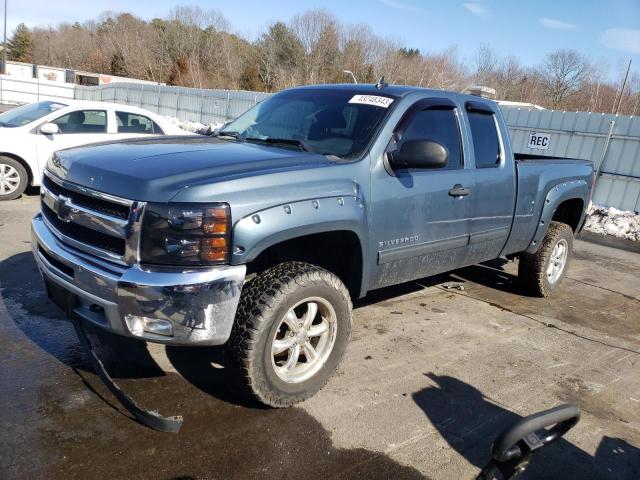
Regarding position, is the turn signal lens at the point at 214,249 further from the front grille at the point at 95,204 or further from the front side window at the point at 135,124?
the front side window at the point at 135,124

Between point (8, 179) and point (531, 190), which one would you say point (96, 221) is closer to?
point (531, 190)

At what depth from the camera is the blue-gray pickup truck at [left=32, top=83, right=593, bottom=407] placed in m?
2.71

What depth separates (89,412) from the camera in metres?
3.07

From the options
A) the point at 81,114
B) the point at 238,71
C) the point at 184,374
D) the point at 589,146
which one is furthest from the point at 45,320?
the point at 238,71

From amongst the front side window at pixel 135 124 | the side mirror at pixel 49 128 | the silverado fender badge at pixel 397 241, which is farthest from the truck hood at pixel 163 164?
the front side window at pixel 135 124

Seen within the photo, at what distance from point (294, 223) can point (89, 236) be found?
114cm

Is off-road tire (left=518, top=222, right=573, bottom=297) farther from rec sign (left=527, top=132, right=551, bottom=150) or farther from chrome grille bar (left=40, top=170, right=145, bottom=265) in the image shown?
rec sign (left=527, top=132, right=551, bottom=150)

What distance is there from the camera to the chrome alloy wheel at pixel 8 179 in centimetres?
804

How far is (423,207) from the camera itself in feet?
A: 12.8

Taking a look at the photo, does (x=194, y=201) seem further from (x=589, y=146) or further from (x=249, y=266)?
(x=589, y=146)

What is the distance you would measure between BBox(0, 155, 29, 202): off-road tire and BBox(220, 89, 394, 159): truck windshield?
516 centimetres

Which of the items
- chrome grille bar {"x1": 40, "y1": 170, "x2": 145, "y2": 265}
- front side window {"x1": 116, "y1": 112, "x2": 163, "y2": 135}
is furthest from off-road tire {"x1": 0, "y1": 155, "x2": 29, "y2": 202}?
chrome grille bar {"x1": 40, "y1": 170, "x2": 145, "y2": 265}

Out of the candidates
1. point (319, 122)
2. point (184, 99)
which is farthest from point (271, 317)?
point (184, 99)

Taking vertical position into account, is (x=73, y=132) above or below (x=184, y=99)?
above
